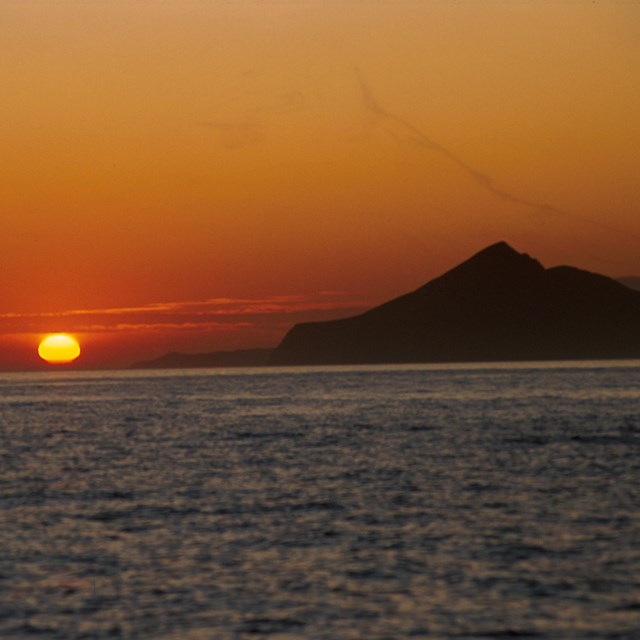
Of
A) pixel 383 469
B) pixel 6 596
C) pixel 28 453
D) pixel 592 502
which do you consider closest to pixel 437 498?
pixel 592 502

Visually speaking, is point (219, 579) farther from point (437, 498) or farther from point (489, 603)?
point (437, 498)

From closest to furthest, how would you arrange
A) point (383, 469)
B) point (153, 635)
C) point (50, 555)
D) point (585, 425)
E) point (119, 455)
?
point (153, 635) < point (50, 555) < point (383, 469) < point (119, 455) < point (585, 425)

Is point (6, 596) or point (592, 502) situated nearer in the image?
point (6, 596)

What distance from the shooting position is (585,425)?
280ft

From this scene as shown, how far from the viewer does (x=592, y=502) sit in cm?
3862

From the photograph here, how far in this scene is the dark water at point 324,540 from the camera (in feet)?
73.5

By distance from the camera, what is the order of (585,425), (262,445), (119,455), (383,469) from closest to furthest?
(383,469) → (119,455) → (262,445) → (585,425)

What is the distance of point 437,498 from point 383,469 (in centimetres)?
1197

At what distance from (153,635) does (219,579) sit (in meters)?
4.79

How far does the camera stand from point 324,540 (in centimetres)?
3111

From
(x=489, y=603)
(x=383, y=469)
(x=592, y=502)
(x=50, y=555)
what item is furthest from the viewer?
(x=383, y=469)

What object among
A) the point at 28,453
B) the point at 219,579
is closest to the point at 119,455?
the point at 28,453

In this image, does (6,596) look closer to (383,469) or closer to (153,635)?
(153,635)

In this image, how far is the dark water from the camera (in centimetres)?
2239
